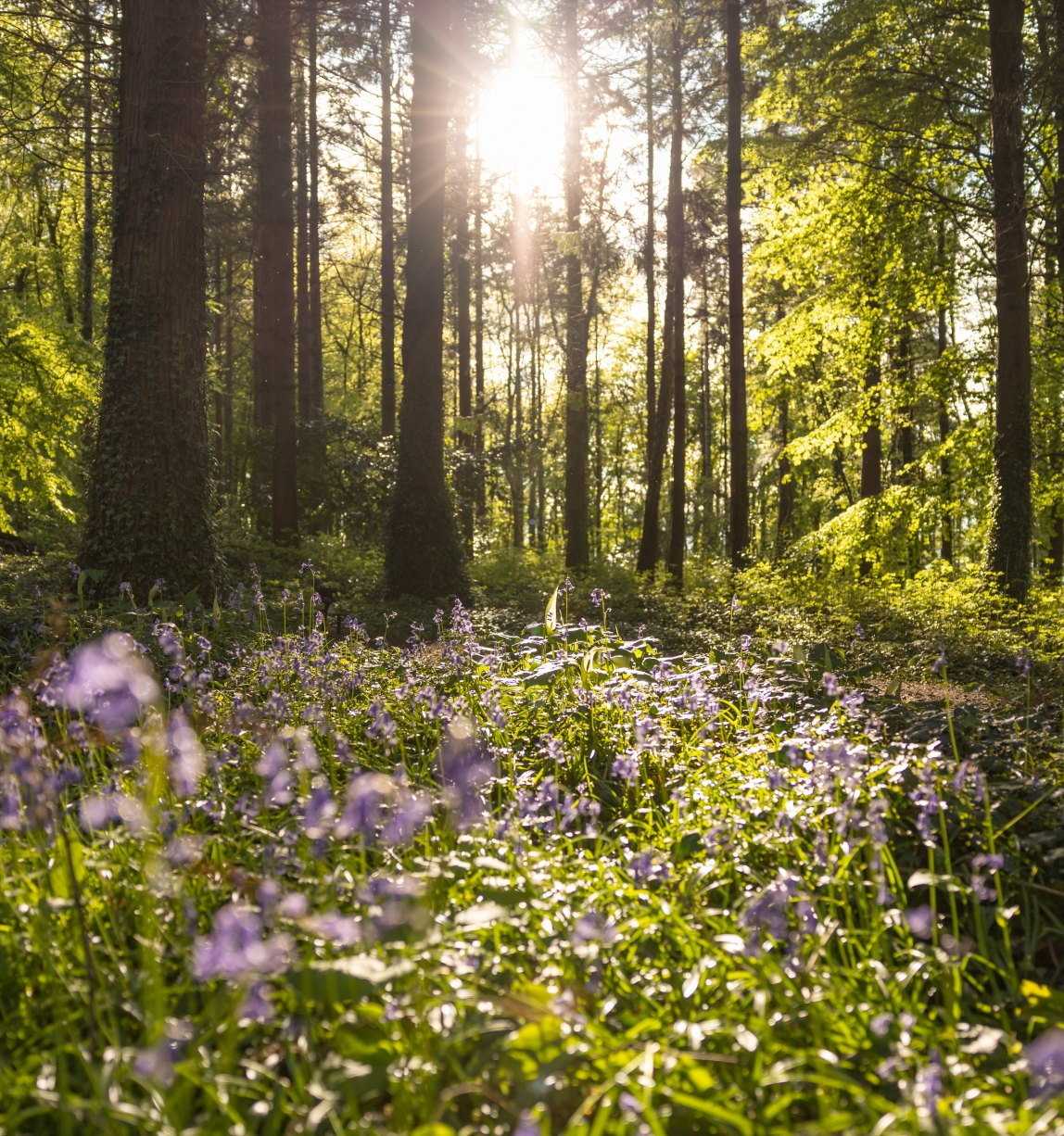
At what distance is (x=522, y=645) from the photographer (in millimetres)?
5684

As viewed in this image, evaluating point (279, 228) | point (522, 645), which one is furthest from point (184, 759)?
point (279, 228)

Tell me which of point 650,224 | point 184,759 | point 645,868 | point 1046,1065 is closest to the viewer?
point 1046,1065

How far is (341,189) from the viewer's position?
1977 centimetres

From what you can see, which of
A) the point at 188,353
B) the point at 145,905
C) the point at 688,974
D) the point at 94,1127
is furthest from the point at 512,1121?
the point at 188,353

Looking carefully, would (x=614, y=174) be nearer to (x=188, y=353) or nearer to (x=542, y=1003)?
(x=188, y=353)

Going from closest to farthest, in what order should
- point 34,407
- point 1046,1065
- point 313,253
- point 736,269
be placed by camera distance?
1. point 1046,1065
2. point 34,407
3. point 736,269
4. point 313,253

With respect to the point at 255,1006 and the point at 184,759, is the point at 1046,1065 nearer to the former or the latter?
the point at 255,1006

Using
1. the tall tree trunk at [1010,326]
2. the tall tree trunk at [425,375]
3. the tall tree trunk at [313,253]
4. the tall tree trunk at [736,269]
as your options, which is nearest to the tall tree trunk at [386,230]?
the tall tree trunk at [313,253]

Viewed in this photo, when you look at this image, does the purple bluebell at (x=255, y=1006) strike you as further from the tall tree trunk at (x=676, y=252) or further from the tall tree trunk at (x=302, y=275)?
the tall tree trunk at (x=302, y=275)

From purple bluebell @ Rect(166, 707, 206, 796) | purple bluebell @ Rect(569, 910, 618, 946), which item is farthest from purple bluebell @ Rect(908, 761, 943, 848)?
purple bluebell @ Rect(166, 707, 206, 796)

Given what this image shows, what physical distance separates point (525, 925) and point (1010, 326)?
436 inches

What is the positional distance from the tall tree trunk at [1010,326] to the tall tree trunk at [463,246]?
6.98m

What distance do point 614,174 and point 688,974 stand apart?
19.7 meters

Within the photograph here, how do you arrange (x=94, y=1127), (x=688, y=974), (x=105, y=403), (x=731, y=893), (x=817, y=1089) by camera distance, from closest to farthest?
(x=94, y=1127)
(x=817, y=1089)
(x=688, y=974)
(x=731, y=893)
(x=105, y=403)
